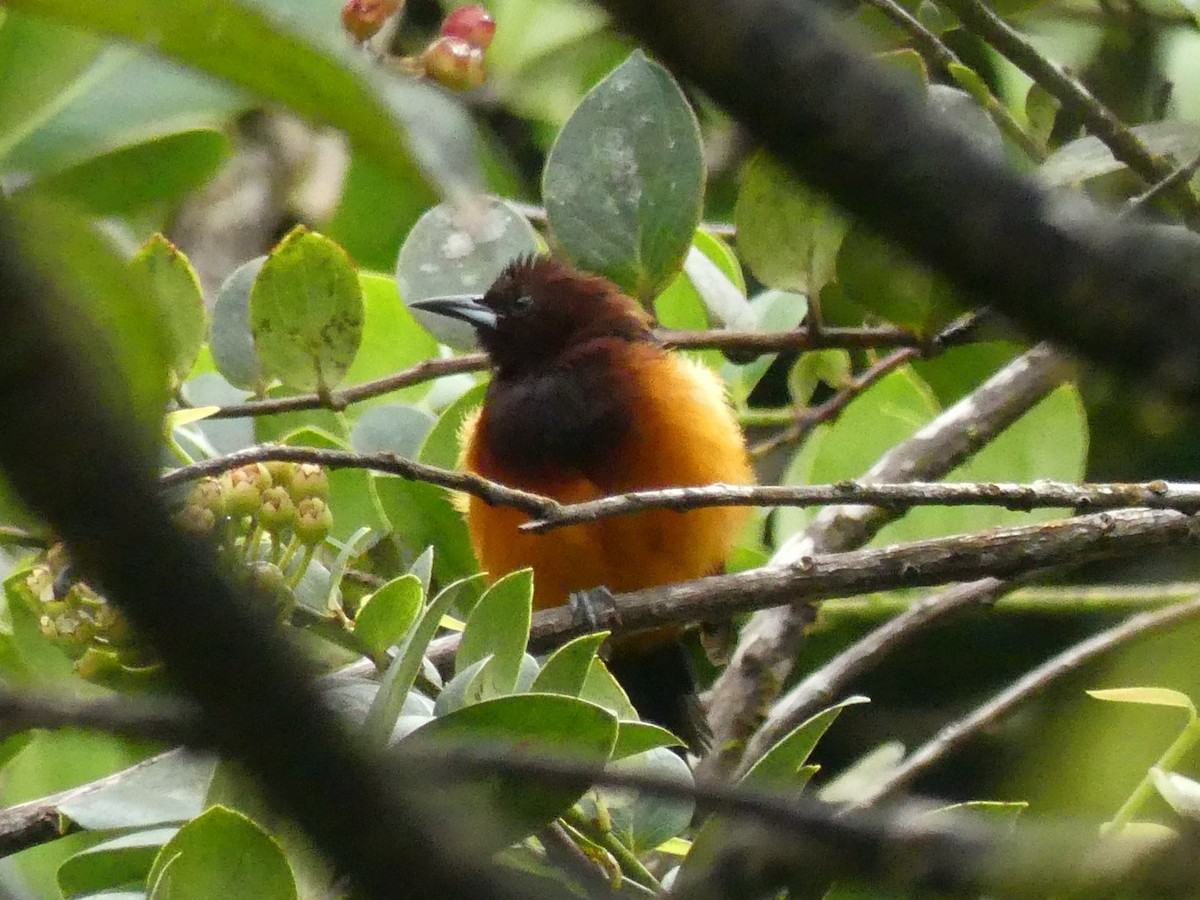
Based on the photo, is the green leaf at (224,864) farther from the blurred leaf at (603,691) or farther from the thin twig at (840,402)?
the thin twig at (840,402)

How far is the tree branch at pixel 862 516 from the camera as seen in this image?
2395mm

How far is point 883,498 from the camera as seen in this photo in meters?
1.36

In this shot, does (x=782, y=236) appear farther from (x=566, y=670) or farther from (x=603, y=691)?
(x=566, y=670)

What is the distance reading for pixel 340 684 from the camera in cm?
138

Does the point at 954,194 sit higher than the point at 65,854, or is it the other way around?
the point at 954,194

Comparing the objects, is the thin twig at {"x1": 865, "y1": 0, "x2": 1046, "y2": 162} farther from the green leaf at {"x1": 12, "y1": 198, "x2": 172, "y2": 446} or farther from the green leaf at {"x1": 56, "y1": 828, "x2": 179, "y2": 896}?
the green leaf at {"x1": 12, "y1": 198, "x2": 172, "y2": 446}

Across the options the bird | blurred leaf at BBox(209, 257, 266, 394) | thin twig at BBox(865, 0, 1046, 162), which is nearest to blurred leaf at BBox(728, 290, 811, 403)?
the bird

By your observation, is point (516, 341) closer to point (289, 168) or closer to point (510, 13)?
point (510, 13)

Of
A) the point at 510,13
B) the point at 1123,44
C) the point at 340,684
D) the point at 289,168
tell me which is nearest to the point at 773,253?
the point at 510,13

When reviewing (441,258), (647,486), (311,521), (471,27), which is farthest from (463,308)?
(311,521)

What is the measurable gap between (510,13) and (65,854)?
126cm

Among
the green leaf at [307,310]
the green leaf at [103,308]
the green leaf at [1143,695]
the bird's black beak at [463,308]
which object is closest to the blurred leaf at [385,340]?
the bird's black beak at [463,308]

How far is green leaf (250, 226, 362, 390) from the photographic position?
1879 mm

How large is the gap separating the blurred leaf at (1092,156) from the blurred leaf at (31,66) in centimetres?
108
